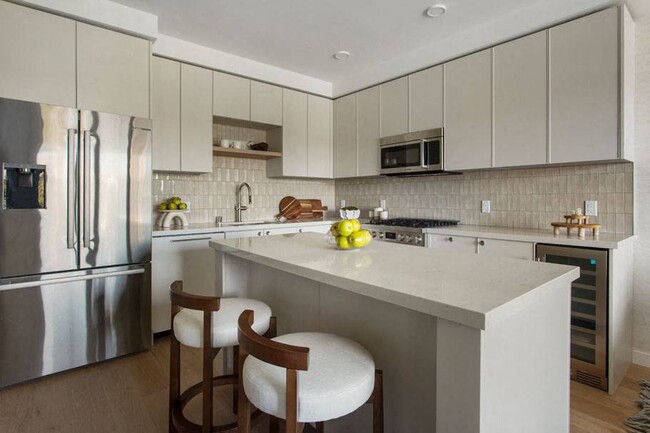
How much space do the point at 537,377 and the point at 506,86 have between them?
2.40 meters

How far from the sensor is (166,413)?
1.91 meters

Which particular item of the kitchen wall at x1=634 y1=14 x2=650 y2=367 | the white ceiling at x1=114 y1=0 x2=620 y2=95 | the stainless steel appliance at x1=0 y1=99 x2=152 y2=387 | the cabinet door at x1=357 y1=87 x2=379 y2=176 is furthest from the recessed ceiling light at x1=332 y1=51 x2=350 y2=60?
the kitchen wall at x1=634 y1=14 x2=650 y2=367

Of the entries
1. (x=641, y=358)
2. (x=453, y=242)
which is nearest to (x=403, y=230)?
(x=453, y=242)

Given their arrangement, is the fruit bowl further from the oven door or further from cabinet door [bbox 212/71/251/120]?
cabinet door [bbox 212/71/251/120]

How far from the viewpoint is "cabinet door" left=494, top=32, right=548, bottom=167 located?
8.51ft

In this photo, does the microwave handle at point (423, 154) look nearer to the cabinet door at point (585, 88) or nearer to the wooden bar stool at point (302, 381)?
the cabinet door at point (585, 88)

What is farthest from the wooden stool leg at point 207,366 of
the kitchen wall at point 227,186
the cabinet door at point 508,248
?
the kitchen wall at point 227,186

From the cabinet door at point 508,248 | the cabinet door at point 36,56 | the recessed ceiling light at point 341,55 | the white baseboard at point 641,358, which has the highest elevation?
the recessed ceiling light at point 341,55

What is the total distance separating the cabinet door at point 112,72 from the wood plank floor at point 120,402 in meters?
1.83

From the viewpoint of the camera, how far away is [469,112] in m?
3.03

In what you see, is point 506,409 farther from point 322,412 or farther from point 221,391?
point 221,391

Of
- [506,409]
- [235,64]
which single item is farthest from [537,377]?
[235,64]

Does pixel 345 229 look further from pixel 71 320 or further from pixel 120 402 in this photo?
pixel 71 320

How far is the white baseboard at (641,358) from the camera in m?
2.50
